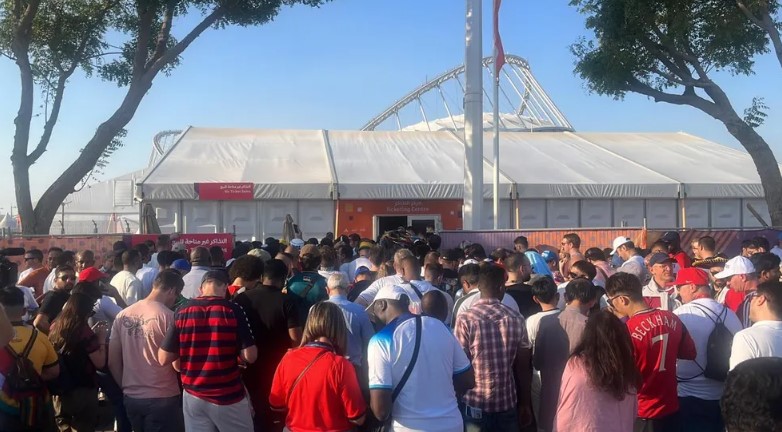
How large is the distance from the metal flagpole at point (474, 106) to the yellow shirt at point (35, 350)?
9.95 m

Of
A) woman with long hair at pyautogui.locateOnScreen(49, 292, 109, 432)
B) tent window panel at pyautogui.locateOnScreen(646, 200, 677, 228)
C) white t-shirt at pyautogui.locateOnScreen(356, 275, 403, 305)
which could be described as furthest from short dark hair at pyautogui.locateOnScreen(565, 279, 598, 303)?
tent window panel at pyautogui.locateOnScreen(646, 200, 677, 228)

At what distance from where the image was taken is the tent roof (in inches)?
779

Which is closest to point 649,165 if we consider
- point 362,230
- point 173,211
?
point 362,230

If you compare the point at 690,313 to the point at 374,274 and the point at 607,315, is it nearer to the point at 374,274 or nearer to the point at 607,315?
the point at 607,315

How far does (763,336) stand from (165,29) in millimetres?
14207

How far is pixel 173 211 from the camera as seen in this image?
63.1 ft

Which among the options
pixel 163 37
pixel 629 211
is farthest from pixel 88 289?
pixel 629 211

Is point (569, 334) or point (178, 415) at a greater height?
point (569, 334)

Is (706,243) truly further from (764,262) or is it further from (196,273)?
(196,273)

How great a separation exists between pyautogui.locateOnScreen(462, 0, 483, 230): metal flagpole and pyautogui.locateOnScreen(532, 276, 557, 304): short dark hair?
875cm

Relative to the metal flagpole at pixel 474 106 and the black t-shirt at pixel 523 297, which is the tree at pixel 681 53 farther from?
the black t-shirt at pixel 523 297

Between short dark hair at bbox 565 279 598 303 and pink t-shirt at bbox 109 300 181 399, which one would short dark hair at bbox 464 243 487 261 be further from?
pink t-shirt at bbox 109 300 181 399

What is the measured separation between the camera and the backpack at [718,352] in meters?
4.31

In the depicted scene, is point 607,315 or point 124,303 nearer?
point 607,315
